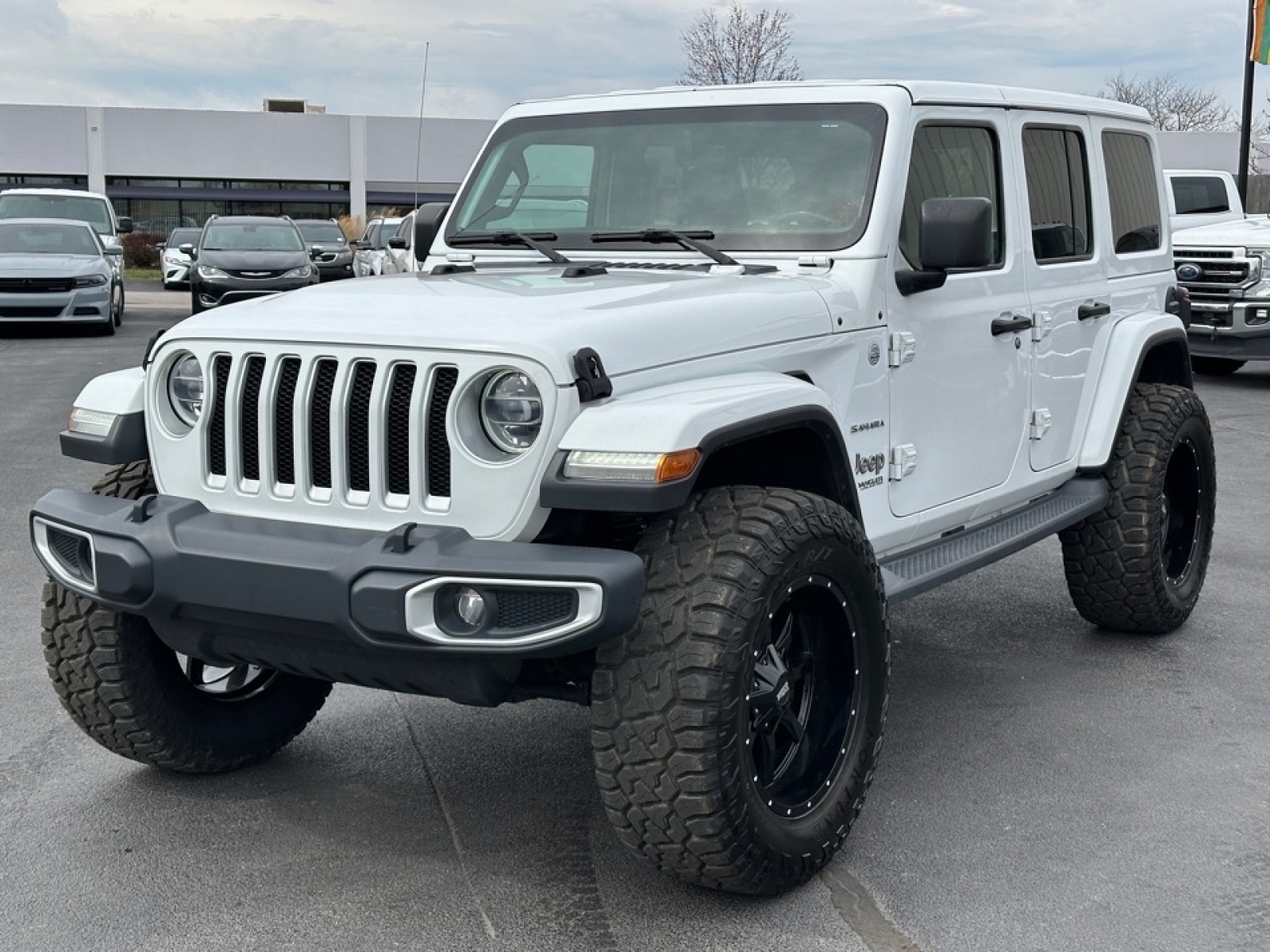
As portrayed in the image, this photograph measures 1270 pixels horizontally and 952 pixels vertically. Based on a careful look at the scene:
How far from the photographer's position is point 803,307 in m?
4.10

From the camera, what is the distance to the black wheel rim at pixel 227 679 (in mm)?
4441

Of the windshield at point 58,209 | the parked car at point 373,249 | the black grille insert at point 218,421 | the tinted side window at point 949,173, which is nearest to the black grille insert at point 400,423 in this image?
the black grille insert at point 218,421

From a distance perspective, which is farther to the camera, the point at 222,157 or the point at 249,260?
the point at 222,157

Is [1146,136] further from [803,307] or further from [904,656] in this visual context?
[803,307]

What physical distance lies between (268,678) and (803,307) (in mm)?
1919

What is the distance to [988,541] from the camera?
5.03m

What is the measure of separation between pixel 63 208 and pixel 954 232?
20.7 m

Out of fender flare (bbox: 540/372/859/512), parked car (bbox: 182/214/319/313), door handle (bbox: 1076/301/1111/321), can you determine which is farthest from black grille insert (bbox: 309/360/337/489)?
parked car (bbox: 182/214/319/313)

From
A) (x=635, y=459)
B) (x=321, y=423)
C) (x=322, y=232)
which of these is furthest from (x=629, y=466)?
(x=322, y=232)

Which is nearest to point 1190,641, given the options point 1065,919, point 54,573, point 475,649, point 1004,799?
point 1004,799

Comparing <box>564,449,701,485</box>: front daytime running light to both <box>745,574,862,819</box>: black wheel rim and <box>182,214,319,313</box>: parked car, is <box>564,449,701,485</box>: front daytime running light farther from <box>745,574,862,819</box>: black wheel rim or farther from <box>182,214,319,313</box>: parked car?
<box>182,214,319,313</box>: parked car

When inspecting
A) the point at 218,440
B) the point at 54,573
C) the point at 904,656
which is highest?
the point at 218,440

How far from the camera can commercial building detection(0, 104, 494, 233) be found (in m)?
51.0

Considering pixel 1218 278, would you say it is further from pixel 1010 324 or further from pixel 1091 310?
pixel 1010 324
